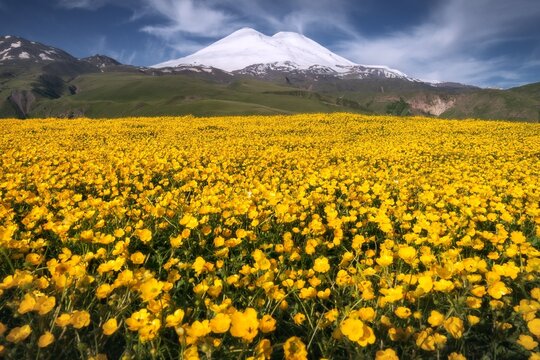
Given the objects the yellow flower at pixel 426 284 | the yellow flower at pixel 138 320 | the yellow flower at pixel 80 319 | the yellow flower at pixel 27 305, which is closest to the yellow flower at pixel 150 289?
the yellow flower at pixel 138 320

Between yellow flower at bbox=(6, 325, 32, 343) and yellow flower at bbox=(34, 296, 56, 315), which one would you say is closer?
yellow flower at bbox=(6, 325, 32, 343)

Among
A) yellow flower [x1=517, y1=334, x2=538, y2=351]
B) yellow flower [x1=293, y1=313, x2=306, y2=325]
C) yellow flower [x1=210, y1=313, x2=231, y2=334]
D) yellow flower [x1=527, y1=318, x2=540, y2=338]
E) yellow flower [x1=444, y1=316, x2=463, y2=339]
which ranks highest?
yellow flower [x1=210, y1=313, x2=231, y2=334]

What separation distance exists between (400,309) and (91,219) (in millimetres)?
3537

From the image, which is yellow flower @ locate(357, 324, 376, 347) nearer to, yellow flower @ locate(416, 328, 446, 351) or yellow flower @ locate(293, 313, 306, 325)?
yellow flower @ locate(416, 328, 446, 351)

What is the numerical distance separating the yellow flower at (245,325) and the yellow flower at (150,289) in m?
0.66

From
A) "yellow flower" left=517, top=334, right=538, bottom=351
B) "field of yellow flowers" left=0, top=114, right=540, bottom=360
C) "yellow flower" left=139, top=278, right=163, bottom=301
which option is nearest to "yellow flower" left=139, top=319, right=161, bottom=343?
"field of yellow flowers" left=0, top=114, right=540, bottom=360

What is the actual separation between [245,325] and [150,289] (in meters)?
0.77

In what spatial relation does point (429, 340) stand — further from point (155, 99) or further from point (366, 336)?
point (155, 99)

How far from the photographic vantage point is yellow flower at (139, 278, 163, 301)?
7.46 feet

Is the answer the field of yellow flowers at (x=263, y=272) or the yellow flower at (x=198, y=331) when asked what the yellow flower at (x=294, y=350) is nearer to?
the field of yellow flowers at (x=263, y=272)

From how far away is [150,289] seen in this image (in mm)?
2311

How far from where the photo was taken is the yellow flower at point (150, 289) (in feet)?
7.46

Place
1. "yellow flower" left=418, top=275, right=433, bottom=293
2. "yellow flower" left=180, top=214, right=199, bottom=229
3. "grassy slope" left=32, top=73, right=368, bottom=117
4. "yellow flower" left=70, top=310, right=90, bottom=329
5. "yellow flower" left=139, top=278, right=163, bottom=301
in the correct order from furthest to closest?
"grassy slope" left=32, top=73, right=368, bottom=117, "yellow flower" left=180, top=214, right=199, bottom=229, "yellow flower" left=418, top=275, right=433, bottom=293, "yellow flower" left=139, top=278, right=163, bottom=301, "yellow flower" left=70, top=310, right=90, bottom=329

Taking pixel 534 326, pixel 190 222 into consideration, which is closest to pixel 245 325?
pixel 534 326
